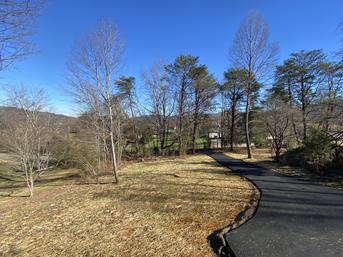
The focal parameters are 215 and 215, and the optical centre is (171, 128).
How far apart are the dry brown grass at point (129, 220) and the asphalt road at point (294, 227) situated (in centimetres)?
54

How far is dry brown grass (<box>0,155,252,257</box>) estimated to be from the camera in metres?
3.93

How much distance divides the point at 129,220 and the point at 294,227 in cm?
347

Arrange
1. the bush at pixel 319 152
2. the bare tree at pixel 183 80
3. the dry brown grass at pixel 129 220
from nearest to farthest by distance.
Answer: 1. the dry brown grass at pixel 129 220
2. the bush at pixel 319 152
3. the bare tree at pixel 183 80

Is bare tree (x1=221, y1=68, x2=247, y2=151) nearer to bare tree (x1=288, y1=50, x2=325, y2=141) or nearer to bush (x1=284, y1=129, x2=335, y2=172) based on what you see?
bare tree (x1=288, y1=50, x2=325, y2=141)

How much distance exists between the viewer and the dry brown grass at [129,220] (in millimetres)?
3929

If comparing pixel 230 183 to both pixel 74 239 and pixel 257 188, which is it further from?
pixel 74 239

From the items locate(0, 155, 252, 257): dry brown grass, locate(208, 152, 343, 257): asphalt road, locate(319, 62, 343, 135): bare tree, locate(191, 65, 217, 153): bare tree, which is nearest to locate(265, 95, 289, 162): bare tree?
locate(319, 62, 343, 135): bare tree

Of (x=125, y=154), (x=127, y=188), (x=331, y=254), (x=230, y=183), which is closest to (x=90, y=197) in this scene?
(x=127, y=188)

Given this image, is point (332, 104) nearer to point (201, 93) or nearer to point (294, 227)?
point (294, 227)

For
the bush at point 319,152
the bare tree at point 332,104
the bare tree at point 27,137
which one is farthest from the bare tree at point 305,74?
the bare tree at point 27,137

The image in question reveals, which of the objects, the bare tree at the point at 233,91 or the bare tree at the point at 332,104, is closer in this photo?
the bare tree at the point at 332,104

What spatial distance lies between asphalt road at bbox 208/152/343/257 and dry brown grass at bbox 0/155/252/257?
536 mm

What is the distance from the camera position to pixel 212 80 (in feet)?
77.0

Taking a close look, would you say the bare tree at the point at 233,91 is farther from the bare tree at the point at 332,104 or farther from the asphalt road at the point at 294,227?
the asphalt road at the point at 294,227
